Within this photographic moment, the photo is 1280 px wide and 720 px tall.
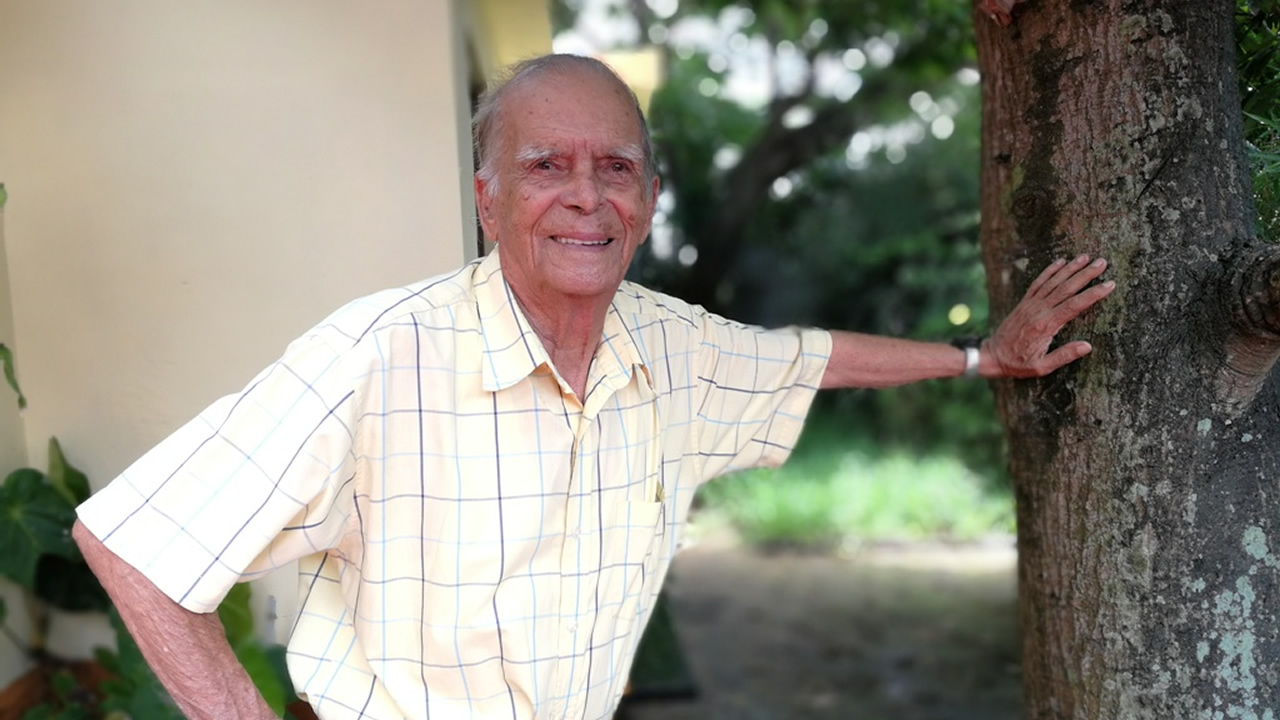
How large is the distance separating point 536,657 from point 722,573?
512 cm

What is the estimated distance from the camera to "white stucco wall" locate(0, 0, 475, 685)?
2.13 m

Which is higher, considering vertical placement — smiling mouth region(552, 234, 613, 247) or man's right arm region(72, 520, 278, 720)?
smiling mouth region(552, 234, 613, 247)

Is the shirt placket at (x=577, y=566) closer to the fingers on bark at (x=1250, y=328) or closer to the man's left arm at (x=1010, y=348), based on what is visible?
the man's left arm at (x=1010, y=348)

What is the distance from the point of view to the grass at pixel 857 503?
23.8 ft

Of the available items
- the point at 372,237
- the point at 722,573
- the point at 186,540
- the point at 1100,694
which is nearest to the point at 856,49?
the point at 722,573

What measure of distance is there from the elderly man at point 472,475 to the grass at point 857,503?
5.64m

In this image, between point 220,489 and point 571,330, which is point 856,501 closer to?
point 571,330

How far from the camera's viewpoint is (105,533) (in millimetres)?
1320

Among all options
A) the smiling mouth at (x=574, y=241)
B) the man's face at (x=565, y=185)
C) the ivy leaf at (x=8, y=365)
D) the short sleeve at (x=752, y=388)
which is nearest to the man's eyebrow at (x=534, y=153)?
the man's face at (x=565, y=185)

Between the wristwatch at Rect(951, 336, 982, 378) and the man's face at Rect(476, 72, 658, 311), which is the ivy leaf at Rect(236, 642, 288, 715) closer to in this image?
the man's face at Rect(476, 72, 658, 311)

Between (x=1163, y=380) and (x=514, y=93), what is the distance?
1092 millimetres

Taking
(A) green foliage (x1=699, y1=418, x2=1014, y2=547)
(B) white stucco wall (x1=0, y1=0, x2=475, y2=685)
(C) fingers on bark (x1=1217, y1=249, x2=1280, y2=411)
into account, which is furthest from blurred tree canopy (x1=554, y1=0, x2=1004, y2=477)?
(C) fingers on bark (x1=1217, y1=249, x2=1280, y2=411)

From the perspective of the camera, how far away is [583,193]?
1.54 metres

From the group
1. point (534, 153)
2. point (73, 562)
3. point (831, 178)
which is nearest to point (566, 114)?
point (534, 153)
